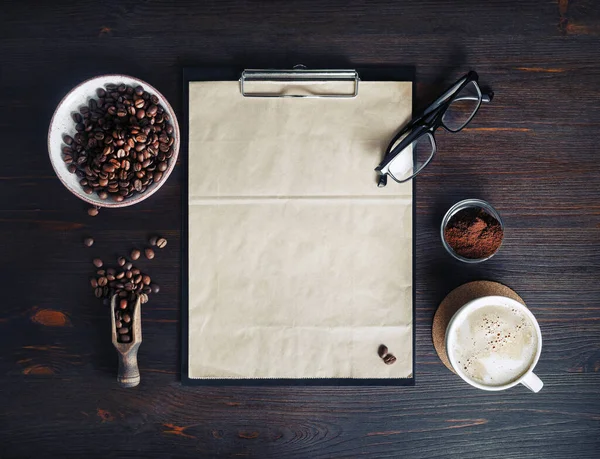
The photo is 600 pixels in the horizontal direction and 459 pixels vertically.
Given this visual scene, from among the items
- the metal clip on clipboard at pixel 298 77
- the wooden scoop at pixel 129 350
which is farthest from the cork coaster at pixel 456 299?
the wooden scoop at pixel 129 350

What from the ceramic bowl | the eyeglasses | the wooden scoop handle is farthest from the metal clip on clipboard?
the wooden scoop handle

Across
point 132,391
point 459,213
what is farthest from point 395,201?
point 132,391

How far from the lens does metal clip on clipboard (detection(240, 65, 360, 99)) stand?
3.36 ft

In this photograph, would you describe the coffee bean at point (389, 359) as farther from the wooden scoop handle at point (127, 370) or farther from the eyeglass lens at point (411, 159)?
the wooden scoop handle at point (127, 370)

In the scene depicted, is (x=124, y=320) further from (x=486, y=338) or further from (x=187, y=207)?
(x=486, y=338)

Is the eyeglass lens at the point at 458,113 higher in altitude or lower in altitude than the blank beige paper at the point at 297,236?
higher

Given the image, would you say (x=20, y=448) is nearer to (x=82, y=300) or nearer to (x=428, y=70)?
(x=82, y=300)

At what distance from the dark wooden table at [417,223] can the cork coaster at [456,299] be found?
34 millimetres

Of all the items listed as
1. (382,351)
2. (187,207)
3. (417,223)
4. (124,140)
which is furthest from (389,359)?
(124,140)

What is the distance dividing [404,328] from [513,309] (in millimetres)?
219

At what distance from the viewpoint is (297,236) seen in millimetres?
1040

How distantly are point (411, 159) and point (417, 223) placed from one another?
0.14 metres

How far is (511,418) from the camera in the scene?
3.47 ft

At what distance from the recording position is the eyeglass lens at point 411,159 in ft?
3.33
